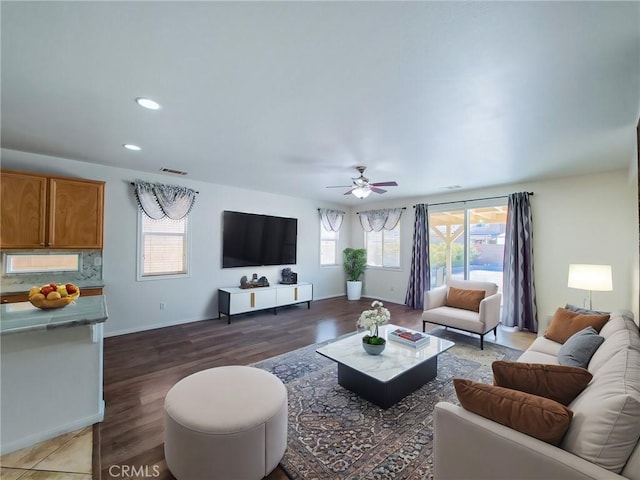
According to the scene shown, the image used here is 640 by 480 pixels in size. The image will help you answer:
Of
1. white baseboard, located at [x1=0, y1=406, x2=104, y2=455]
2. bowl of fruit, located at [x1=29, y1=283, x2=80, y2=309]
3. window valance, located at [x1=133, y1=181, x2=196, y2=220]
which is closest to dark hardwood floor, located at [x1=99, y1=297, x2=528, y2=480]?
white baseboard, located at [x1=0, y1=406, x2=104, y2=455]

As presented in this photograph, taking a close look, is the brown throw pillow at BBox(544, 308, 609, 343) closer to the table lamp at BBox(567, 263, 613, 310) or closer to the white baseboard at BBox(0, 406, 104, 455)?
the table lamp at BBox(567, 263, 613, 310)

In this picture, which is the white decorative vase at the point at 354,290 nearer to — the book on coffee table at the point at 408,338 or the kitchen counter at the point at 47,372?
the book on coffee table at the point at 408,338

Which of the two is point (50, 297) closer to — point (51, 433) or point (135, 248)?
point (51, 433)

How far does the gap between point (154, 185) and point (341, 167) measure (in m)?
2.89

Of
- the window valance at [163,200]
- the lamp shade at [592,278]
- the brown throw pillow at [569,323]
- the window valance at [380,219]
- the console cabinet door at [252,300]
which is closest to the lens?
the brown throw pillow at [569,323]

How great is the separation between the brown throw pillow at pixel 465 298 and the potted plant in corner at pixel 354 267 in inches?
106

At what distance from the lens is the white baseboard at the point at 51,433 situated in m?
1.77

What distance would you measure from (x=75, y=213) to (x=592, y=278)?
20.4 feet

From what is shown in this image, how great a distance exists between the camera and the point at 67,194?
3395mm

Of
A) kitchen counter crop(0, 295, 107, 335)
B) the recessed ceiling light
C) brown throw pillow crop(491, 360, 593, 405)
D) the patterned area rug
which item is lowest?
the patterned area rug

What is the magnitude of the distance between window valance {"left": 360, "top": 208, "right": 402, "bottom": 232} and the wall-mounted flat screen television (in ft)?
6.09

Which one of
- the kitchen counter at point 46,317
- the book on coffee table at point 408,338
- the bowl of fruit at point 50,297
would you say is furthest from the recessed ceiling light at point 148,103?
the book on coffee table at point 408,338

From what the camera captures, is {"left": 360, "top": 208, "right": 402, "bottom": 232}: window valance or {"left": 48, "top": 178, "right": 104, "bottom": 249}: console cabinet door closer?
{"left": 48, "top": 178, "right": 104, "bottom": 249}: console cabinet door

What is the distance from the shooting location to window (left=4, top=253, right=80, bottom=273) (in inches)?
129
